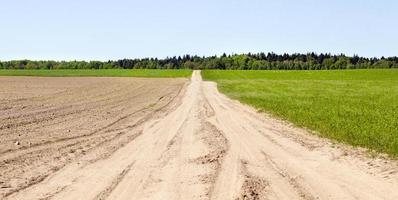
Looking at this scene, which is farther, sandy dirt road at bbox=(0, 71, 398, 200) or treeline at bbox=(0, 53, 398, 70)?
treeline at bbox=(0, 53, 398, 70)

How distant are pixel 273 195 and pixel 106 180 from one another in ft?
10.2

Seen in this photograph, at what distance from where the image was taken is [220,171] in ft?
35.4

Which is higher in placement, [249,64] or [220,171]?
[220,171]

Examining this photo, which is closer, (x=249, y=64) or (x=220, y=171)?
(x=220, y=171)

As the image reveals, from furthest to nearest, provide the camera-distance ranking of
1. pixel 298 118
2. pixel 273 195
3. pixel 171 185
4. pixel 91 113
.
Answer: pixel 91 113 → pixel 298 118 → pixel 171 185 → pixel 273 195

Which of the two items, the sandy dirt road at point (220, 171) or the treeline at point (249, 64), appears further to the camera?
the treeline at point (249, 64)

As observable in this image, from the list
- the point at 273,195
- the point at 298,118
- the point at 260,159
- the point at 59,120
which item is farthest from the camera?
the point at 298,118

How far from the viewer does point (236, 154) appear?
42.7 ft

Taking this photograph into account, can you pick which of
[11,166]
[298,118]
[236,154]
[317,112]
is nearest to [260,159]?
[236,154]

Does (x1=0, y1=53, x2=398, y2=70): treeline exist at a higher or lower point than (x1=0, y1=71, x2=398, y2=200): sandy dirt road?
lower

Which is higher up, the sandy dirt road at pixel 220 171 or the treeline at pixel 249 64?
the sandy dirt road at pixel 220 171

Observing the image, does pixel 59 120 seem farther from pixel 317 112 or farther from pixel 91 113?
pixel 317 112

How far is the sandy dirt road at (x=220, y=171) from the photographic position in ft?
29.4

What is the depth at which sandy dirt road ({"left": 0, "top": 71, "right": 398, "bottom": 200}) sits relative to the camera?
8.96m
